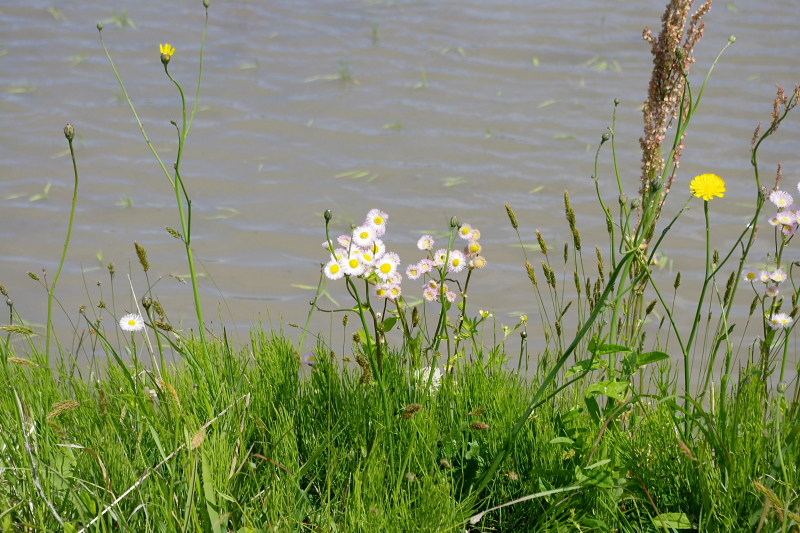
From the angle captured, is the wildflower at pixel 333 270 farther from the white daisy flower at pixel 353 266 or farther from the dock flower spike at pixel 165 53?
the dock flower spike at pixel 165 53

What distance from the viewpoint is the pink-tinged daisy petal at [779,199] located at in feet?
5.86

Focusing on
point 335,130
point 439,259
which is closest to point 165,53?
point 439,259

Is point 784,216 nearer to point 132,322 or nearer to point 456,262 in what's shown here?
point 456,262

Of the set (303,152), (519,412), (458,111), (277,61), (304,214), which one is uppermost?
(277,61)

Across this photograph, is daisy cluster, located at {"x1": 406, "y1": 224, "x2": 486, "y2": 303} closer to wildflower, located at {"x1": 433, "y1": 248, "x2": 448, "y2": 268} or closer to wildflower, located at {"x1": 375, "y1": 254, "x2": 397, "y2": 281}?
Result: wildflower, located at {"x1": 433, "y1": 248, "x2": 448, "y2": 268}

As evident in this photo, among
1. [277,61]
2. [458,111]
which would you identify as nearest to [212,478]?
[458,111]

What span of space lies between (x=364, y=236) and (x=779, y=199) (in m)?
1.04

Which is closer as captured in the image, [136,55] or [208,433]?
[208,433]

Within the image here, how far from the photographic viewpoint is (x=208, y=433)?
162 centimetres

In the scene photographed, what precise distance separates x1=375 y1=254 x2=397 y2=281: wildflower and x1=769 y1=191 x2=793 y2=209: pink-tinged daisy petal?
93 cm

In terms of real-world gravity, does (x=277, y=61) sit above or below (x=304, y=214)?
above

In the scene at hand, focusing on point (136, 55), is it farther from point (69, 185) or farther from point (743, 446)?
point (743, 446)

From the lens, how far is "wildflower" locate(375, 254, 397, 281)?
153 centimetres

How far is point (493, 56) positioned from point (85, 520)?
517 cm
